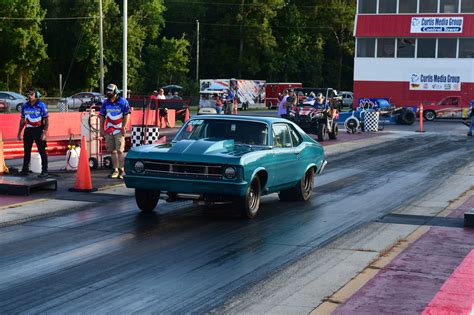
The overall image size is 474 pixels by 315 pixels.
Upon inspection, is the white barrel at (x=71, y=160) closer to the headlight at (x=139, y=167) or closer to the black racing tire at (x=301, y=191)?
the black racing tire at (x=301, y=191)

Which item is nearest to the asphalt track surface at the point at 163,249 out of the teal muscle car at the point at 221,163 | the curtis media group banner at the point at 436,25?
the teal muscle car at the point at 221,163

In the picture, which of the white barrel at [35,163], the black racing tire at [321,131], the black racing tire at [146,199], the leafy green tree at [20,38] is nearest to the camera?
the black racing tire at [146,199]

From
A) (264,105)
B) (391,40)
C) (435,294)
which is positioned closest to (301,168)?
(435,294)

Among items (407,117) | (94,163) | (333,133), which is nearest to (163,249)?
(94,163)

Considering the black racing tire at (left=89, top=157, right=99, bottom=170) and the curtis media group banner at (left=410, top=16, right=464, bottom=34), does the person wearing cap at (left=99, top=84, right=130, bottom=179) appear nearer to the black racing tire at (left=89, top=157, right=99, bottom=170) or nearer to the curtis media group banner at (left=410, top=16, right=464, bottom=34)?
the black racing tire at (left=89, top=157, right=99, bottom=170)

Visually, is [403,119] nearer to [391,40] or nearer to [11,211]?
[391,40]

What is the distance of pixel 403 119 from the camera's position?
42.0 m

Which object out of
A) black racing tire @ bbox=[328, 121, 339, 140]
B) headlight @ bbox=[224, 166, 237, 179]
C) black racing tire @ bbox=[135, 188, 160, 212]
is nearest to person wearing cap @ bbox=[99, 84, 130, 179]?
black racing tire @ bbox=[135, 188, 160, 212]

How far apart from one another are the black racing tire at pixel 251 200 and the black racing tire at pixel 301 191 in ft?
5.43

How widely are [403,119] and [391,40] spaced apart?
58.1 feet

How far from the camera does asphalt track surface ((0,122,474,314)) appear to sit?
22.1 feet

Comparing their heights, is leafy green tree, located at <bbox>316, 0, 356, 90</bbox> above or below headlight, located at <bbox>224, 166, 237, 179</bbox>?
above

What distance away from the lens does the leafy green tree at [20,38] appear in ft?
202

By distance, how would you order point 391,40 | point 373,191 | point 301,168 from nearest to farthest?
point 301,168 → point 373,191 → point 391,40
